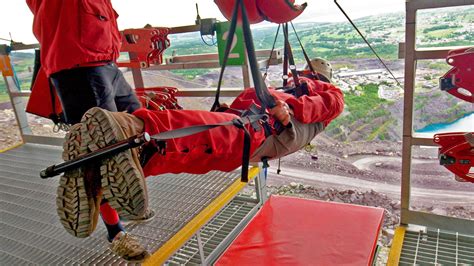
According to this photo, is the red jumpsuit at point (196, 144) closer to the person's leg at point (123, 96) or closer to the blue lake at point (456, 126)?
the person's leg at point (123, 96)

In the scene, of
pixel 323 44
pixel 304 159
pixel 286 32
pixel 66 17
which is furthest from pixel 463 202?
pixel 66 17

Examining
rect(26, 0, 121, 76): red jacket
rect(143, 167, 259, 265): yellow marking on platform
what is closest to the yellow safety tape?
rect(26, 0, 121, 76): red jacket

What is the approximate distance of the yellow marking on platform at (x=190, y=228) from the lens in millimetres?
1985

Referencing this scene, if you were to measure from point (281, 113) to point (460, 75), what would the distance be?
1.14m

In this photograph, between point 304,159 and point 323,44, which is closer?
point 323,44

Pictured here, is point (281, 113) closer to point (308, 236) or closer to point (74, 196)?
point (74, 196)

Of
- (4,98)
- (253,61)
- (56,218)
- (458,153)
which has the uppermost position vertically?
(253,61)

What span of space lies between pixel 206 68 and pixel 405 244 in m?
2.00

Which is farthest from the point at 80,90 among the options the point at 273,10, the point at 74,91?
the point at 273,10

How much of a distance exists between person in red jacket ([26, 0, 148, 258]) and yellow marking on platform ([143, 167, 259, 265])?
0.15 metres

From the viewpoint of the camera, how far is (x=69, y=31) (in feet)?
5.68

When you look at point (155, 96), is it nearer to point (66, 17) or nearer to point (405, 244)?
point (66, 17)

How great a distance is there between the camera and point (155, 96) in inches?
102

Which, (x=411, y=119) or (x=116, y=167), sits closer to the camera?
(x=116, y=167)
